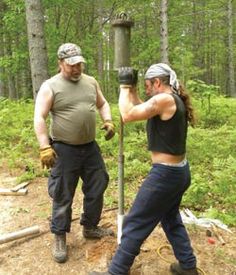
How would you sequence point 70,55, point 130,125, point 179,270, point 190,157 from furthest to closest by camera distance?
point 130,125, point 190,157, point 70,55, point 179,270

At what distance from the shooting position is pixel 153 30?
26328 millimetres

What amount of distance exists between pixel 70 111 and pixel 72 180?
31.9 inches

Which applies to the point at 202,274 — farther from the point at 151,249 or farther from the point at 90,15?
the point at 90,15

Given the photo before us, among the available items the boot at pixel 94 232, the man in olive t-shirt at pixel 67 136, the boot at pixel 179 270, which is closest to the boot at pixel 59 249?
the man in olive t-shirt at pixel 67 136

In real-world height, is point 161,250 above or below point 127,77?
below

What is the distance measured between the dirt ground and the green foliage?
0.73 meters

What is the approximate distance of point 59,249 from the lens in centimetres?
455

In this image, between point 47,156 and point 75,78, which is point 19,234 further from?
point 75,78

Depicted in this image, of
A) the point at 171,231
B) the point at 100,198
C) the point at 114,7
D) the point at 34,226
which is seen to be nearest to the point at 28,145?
the point at 34,226

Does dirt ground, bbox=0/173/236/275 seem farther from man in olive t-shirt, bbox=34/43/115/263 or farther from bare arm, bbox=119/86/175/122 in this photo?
bare arm, bbox=119/86/175/122

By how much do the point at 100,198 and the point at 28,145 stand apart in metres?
4.98

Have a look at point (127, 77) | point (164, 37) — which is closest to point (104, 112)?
point (127, 77)

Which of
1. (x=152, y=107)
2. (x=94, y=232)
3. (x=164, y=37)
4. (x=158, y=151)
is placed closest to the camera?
(x=152, y=107)

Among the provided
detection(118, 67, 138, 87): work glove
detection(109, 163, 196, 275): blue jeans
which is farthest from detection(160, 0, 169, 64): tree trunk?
detection(109, 163, 196, 275): blue jeans
